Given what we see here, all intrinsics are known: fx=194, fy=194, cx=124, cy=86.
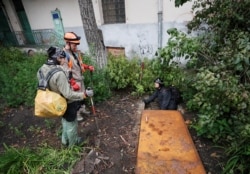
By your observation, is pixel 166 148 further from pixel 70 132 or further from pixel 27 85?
pixel 27 85

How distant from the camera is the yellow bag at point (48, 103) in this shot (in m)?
2.55

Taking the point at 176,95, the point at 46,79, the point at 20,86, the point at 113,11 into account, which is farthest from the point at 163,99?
the point at 113,11

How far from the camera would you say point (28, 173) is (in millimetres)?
2766

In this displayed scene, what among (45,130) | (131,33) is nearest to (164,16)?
(131,33)

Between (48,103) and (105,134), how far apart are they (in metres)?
1.36

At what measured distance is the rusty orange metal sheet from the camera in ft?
6.42

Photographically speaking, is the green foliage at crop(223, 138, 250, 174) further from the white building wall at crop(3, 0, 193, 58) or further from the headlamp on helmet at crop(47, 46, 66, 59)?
the white building wall at crop(3, 0, 193, 58)

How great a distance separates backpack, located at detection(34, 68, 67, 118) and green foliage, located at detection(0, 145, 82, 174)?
2.69 ft

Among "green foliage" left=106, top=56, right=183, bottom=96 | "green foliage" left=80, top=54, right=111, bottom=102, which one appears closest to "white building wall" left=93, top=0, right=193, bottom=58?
"green foliage" left=106, top=56, right=183, bottom=96

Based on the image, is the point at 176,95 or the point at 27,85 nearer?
the point at 176,95

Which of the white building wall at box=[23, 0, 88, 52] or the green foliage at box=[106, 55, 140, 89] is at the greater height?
the white building wall at box=[23, 0, 88, 52]

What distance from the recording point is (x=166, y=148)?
220 centimetres

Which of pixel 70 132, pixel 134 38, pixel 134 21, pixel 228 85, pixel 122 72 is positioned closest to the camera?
pixel 228 85

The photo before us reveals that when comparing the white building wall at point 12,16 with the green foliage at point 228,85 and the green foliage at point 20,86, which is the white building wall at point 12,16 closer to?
the green foliage at point 20,86
